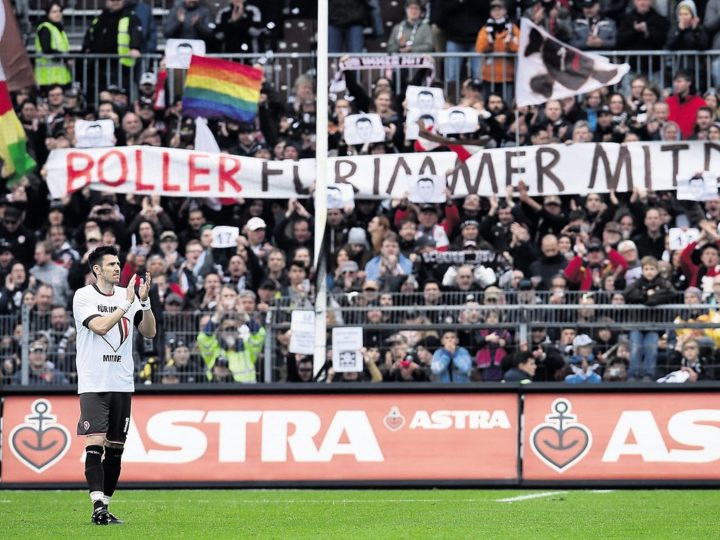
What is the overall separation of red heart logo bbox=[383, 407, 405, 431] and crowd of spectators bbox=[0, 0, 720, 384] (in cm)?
79

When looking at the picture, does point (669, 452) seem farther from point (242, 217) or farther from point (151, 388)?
point (242, 217)

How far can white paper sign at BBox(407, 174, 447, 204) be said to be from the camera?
65.9ft

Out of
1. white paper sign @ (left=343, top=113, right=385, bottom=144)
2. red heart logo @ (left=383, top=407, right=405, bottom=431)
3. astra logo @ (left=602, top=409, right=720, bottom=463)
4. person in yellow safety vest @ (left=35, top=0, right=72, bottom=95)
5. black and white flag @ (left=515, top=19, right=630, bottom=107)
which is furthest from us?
person in yellow safety vest @ (left=35, top=0, right=72, bottom=95)

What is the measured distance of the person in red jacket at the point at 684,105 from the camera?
21.0m

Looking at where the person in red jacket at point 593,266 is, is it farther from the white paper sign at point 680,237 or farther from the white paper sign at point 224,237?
the white paper sign at point 224,237

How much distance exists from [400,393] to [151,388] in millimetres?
2596

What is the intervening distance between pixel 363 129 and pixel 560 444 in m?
6.25

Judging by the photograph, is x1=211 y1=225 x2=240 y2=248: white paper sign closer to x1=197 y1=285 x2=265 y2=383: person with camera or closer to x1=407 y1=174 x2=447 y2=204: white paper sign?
x1=407 y1=174 x2=447 y2=204: white paper sign

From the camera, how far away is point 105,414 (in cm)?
1181

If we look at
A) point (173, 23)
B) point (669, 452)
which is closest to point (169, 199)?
point (173, 23)

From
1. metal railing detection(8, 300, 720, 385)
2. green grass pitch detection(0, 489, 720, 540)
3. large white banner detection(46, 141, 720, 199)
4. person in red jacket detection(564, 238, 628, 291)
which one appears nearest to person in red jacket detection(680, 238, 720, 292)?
person in red jacket detection(564, 238, 628, 291)

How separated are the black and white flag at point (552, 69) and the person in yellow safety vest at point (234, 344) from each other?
532cm

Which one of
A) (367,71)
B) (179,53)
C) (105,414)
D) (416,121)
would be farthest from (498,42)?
(105,414)

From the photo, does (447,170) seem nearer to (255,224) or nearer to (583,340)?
(255,224)
